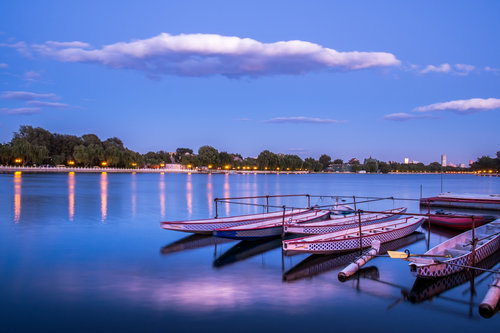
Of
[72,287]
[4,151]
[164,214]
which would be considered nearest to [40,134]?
[4,151]

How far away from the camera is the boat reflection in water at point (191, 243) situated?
2053 cm

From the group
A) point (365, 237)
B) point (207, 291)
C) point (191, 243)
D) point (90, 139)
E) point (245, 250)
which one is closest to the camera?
point (207, 291)

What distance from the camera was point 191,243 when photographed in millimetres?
21672

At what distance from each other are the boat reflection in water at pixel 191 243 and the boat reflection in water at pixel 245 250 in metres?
1.47

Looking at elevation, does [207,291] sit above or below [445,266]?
below

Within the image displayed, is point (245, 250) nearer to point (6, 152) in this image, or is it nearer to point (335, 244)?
point (335, 244)

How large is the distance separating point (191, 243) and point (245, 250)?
3404 millimetres

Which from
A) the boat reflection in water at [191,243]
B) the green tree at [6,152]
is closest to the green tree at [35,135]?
the green tree at [6,152]

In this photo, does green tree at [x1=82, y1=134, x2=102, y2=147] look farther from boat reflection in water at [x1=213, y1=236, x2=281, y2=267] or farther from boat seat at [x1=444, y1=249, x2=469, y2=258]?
boat seat at [x1=444, y1=249, x2=469, y2=258]

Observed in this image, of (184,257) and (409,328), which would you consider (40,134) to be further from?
(409,328)

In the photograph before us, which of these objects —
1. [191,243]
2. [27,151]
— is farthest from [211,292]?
[27,151]

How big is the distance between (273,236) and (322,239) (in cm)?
483

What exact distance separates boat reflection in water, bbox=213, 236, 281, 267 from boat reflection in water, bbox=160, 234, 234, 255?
147cm

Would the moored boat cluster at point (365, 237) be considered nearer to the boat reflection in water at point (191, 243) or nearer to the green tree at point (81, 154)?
the boat reflection in water at point (191, 243)
